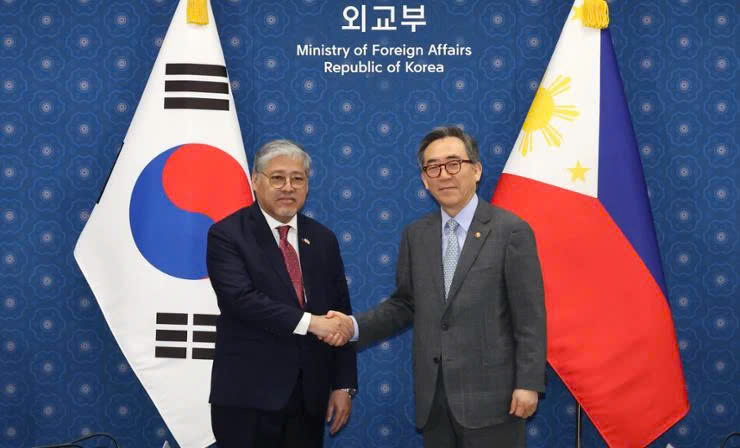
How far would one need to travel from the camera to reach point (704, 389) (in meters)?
3.49

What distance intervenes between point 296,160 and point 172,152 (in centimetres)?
98

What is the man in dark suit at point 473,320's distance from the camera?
86.0 inches

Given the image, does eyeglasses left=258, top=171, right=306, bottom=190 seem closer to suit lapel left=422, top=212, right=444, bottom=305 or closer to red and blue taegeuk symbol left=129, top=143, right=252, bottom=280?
suit lapel left=422, top=212, right=444, bottom=305

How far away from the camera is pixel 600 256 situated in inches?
121

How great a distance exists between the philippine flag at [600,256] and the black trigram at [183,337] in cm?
141

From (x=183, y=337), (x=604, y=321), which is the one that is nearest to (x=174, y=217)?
(x=183, y=337)

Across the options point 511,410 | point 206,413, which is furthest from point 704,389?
point 206,413

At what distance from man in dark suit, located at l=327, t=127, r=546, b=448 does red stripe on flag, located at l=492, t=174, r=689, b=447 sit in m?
0.87

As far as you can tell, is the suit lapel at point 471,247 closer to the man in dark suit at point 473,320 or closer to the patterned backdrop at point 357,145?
the man in dark suit at point 473,320

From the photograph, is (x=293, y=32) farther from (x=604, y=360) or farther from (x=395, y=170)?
(x=604, y=360)

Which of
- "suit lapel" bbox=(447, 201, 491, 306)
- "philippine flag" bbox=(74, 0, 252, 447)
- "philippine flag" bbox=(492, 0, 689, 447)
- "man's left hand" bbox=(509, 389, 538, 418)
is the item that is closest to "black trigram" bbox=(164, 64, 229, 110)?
"philippine flag" bbox=(74, 0, 252, 447)

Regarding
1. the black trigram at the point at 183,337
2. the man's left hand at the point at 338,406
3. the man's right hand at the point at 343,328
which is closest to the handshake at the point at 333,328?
the man's right hand at the point at 343,328

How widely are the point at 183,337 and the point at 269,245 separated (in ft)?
3.29

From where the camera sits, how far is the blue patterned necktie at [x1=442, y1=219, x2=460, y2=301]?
227 cm
